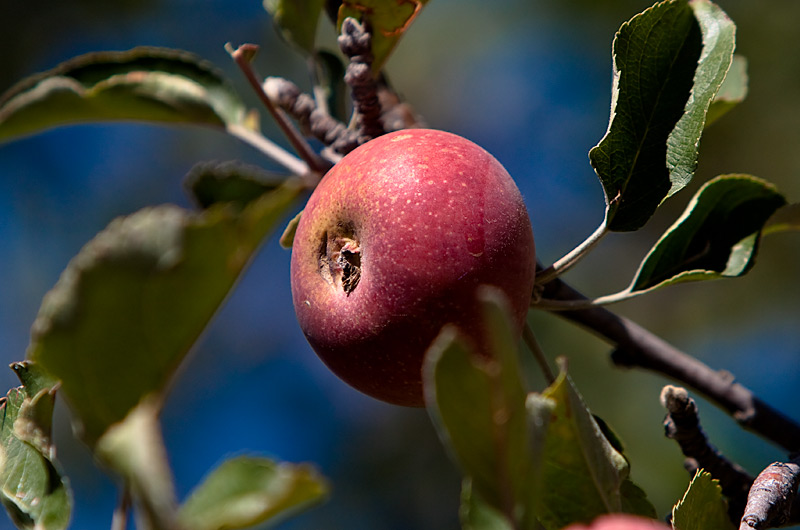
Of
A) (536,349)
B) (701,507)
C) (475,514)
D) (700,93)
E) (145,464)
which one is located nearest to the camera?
(145,464)

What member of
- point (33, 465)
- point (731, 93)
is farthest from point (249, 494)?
point (731, 93)

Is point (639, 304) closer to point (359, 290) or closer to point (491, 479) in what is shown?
point (359, 290)

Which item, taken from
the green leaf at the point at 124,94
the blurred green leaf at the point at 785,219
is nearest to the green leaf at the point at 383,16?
the green leaf at the point at 124,94

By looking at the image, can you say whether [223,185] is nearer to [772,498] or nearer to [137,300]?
[137,300]

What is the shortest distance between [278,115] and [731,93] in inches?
23.1

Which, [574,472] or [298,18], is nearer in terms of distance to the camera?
[574,472]

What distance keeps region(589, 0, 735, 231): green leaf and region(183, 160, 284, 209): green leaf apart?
0.39 metres

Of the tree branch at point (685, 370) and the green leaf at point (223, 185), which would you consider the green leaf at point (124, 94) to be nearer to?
the green leaf at point (223, 185)

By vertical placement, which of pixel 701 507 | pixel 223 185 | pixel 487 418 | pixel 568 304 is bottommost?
pixel 701 507

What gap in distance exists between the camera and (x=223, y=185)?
0.92 metres

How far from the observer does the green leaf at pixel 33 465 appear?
617mm

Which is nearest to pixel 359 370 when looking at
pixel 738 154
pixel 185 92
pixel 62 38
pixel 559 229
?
pixel 185 92

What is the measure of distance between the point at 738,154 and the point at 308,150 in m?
2.14

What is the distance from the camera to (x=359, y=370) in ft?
2.25
